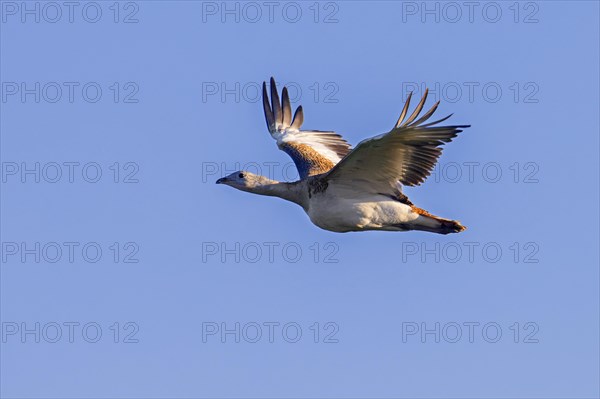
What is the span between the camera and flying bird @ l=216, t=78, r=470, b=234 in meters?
19.4

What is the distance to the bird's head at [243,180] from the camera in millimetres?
21891

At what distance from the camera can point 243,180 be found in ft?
72.2

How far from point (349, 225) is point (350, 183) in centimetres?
77

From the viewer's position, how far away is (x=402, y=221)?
68.3 ft

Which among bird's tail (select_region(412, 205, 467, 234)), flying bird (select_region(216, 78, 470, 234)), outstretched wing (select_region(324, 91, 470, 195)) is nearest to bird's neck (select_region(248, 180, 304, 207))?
flying bird (select_region(216, 78, 470, 234))

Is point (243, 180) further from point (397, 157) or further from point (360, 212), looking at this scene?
point (397, 157)

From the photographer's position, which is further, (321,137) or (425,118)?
(321,137)

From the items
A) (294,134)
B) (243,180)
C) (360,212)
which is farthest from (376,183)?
(294,134)

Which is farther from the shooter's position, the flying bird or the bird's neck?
the bird's neck

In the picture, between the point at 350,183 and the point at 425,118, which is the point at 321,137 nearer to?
the point at 350,183

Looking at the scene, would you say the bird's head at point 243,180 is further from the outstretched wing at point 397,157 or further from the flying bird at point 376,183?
the outstretched wing at point 397,157

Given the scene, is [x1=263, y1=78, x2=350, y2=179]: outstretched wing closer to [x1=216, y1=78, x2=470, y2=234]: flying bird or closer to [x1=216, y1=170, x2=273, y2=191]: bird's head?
[x1=216, y1=170, x2=273, y2=191]: bird's head

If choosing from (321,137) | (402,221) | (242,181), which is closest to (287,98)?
(321,137)

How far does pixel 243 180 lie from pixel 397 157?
319cm
